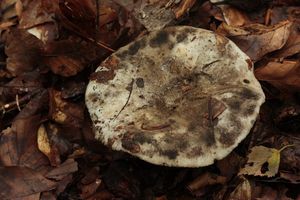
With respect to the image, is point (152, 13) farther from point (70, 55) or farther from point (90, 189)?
point (90, 189)

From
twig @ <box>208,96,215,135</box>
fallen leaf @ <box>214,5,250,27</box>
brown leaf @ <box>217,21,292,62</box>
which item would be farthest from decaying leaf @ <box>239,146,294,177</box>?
fallen leaf @ <box>214,5,250,27</box>

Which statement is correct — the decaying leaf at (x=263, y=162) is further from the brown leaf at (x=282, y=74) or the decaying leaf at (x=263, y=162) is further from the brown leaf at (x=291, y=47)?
the brown leaf at (x=291, y=47)

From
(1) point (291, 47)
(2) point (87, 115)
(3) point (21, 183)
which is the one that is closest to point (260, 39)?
(1) point (291, 47)

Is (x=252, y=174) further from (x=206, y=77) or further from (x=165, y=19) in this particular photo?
(x=165, y=19)

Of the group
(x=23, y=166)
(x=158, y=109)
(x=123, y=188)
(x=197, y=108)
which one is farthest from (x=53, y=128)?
(x=197, y=108)

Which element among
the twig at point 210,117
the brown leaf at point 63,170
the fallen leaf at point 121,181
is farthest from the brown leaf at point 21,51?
the twig at point 210,117

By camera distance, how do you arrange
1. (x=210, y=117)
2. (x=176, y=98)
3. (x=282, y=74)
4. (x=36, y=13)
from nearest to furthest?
1. (x=210, y=117)
2. (x=176, y=98)
3. (x=282, y=74)
4. (x=36, y=13)
